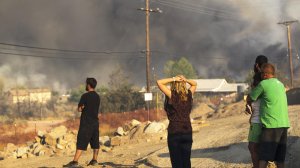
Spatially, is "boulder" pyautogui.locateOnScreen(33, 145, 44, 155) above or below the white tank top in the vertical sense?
below

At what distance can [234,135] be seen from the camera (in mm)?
12148

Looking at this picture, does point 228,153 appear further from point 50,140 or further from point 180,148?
point 50,140

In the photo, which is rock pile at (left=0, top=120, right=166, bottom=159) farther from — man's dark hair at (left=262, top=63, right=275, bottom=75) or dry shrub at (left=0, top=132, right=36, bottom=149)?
man's dark hair at (left=262, top=63, right=275, bottom=75)

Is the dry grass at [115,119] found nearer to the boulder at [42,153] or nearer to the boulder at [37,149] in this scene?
the boulder at [37,149]

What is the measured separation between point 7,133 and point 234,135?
22960 millimetres

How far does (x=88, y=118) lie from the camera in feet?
29.7

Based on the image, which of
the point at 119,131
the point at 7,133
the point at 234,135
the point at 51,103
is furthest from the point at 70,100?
the point at 234,135

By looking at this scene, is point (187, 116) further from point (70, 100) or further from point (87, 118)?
point (70, 100)

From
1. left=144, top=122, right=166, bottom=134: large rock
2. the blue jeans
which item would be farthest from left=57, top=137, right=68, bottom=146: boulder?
the blue jeans

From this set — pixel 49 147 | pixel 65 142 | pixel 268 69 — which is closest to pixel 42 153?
pixel 49 147

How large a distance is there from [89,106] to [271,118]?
13.5 feet

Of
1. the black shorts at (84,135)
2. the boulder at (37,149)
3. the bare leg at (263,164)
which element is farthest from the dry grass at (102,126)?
the bare leg at (263,164)

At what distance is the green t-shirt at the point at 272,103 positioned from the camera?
566cm

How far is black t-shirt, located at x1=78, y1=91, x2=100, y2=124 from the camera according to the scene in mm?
8875
